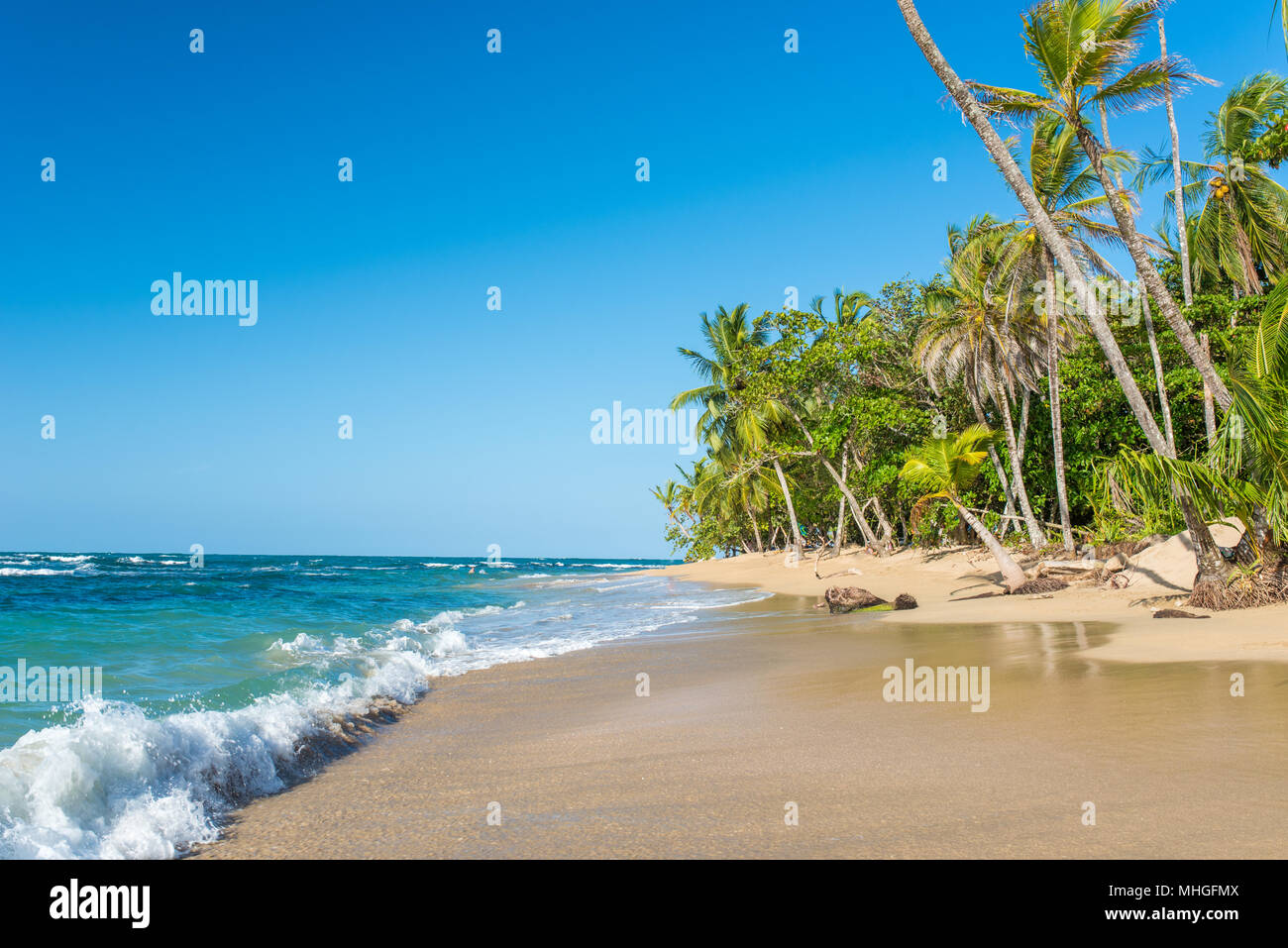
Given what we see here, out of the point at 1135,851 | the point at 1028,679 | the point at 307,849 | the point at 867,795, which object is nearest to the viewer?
the point at 1135,851

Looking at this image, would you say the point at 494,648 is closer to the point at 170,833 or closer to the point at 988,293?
the point at 170,833

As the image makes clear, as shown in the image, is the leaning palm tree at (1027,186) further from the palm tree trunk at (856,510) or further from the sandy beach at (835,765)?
the palm tree trunk at (856,510)

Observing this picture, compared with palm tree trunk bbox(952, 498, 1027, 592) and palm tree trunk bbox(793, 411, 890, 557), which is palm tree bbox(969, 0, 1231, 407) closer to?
palm tree trunk bbox(952, 498, 1027, 592)

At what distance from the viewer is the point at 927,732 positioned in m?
5.54

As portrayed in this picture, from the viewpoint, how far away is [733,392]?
38.1 m

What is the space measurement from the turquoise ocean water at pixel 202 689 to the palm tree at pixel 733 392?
11.4 meters

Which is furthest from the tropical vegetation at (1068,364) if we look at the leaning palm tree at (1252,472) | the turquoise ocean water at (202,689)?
the turquoise ocean water at (202,689)

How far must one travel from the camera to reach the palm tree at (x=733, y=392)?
114ft

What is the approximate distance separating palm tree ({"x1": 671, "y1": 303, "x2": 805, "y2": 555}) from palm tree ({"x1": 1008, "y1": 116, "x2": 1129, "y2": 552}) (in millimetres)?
15233

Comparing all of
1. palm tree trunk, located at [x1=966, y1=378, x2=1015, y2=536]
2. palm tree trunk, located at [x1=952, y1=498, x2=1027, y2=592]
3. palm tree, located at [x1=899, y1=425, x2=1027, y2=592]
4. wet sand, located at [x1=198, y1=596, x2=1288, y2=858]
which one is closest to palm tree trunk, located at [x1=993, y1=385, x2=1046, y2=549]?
palm tree trunk, located at [x1=966, y1=378, x2=1015, y2=536]

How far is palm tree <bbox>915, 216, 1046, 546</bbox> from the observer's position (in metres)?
21.3

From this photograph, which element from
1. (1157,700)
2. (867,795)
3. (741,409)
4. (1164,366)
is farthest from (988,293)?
(867,795)

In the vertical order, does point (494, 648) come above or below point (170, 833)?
below
